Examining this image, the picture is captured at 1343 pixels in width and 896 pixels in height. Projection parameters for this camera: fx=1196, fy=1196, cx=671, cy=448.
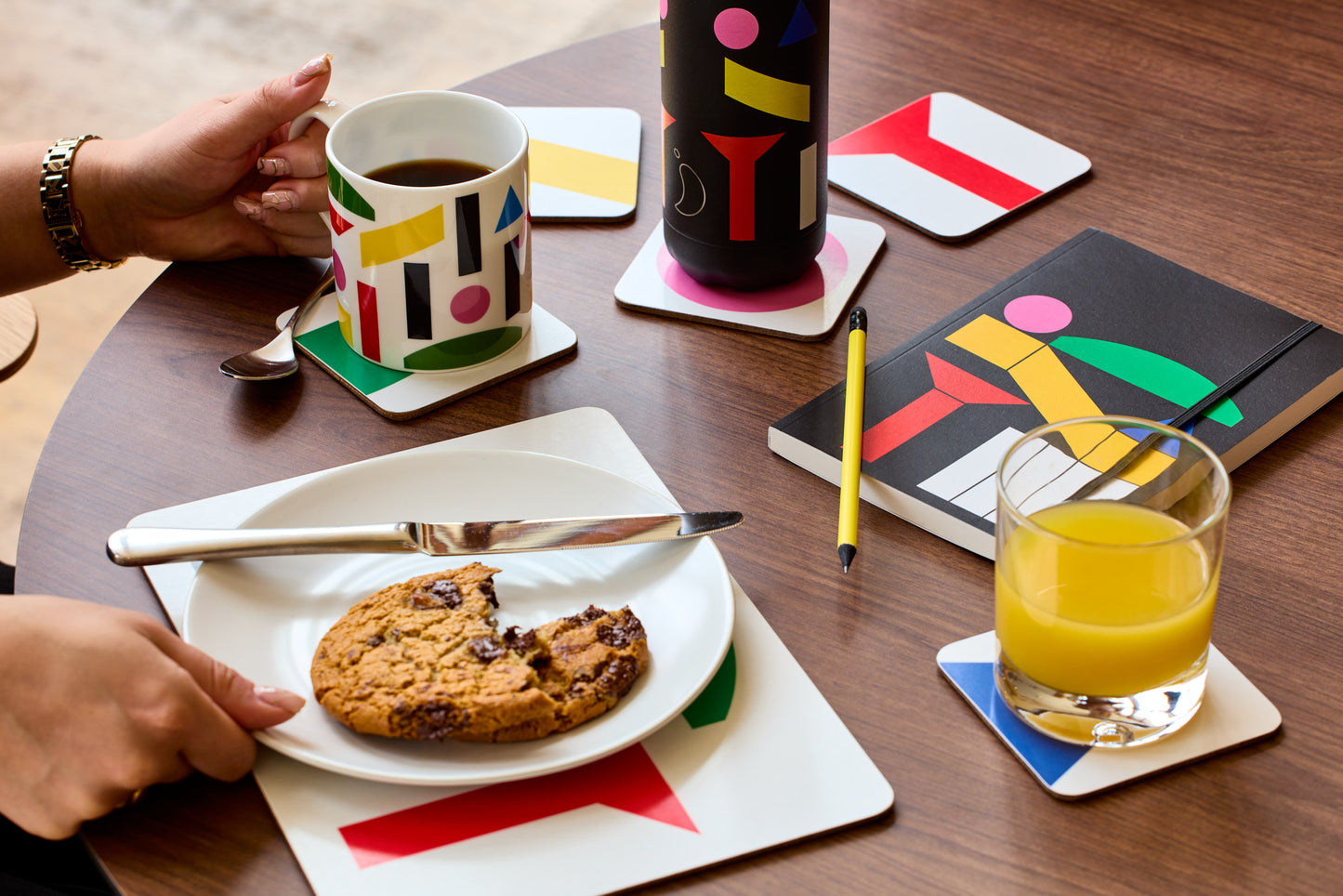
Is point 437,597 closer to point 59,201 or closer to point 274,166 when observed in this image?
point 274,166

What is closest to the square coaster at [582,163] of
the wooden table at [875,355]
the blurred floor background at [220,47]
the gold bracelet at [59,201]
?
the wooden table at [875,355]

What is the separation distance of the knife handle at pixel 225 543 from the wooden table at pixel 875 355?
0.12ft

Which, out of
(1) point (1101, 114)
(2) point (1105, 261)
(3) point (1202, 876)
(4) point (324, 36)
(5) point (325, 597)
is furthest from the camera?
(4) point (324, 36)

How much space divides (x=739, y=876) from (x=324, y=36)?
9.78 ft

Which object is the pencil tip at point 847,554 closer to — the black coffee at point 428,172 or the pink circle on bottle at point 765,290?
the pink circle on bottle at point 765,290

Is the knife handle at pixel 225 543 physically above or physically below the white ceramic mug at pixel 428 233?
below

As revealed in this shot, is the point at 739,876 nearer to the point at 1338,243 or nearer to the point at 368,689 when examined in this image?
the point at 368,689

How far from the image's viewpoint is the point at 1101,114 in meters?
1.13

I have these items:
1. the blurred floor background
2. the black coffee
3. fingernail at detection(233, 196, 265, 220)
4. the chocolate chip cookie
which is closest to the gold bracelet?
fingernail at detection(233, 196, 265, 220)

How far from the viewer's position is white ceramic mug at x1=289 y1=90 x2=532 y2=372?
2.67ft

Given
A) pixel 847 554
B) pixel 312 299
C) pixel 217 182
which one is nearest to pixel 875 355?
pixel 847 554

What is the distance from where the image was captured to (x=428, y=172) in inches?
35.4

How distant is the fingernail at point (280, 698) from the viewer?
0.59 m

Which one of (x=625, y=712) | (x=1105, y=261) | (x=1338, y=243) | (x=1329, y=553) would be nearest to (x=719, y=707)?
(x=625, y=712)
